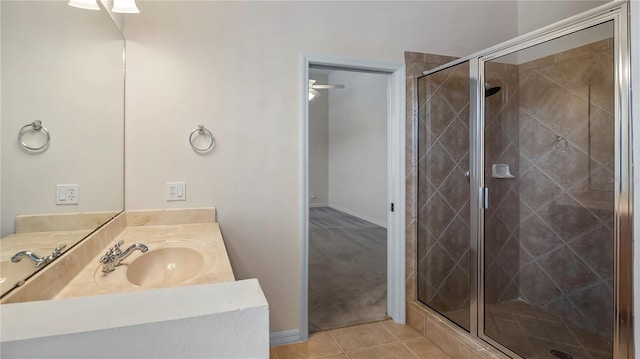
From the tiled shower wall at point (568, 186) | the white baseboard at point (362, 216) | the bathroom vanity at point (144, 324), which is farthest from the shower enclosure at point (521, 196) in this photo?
the white baseboard at point (362, 216)

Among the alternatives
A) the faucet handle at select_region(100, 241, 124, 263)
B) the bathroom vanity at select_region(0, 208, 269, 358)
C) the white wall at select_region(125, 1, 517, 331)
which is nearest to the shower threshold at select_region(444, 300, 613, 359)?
the white wall at select_region(125, 1, 517, 331)

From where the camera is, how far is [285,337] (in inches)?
86.2

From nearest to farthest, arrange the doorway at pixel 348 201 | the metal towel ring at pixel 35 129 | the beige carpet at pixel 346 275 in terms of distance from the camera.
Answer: the metal towel ring at pixel 35 129, the beige carpet at pixel 346 275, the doorway at pixel 348 201

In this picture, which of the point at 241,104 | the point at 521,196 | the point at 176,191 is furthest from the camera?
the point at 521,196

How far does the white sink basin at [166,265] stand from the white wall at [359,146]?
168 inches

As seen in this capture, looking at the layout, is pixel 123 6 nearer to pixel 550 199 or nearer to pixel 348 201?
pixel 550 199

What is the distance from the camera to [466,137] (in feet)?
7.76

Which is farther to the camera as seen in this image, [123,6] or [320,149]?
[320,149]

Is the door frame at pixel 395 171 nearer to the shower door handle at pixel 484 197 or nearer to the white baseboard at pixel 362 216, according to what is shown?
the shower door handle at pixel 484 197

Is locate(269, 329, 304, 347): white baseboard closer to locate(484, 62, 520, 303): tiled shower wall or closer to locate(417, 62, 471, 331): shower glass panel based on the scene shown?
locate(417, 62, 471, 331): shower glass panel

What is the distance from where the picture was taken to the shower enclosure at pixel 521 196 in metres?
2.07

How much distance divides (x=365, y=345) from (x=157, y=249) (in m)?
1.54

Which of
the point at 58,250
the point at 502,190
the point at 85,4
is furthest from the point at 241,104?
the point at 502,190

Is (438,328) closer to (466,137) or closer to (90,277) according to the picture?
(466,137)
